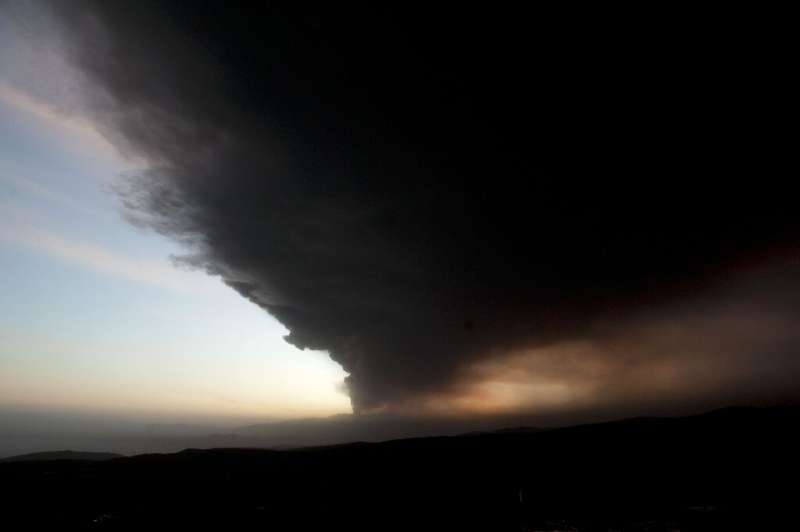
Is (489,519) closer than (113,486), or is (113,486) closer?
(489,519)

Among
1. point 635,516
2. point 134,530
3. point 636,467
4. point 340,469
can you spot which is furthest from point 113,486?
point 636,467

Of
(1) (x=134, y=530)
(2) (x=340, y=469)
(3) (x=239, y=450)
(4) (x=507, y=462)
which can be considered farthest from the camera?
(3) (x=239, y=450)

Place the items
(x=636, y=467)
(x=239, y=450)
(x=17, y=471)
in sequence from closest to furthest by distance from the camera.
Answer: (x=636, y=467)
(x=17, y=471)
(x=239, y=450)

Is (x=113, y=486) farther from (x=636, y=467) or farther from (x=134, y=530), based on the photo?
(x=636, y=467)

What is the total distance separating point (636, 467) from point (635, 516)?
55.7 meters

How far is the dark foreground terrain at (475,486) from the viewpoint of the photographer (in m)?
50.5

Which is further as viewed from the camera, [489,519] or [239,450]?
[239,450]

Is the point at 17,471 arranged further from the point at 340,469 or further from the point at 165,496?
the point at 340,469

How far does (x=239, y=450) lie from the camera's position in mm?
181625

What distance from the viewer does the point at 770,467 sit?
3073 inches

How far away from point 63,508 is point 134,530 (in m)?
32.8

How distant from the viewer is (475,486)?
80938 millimetres

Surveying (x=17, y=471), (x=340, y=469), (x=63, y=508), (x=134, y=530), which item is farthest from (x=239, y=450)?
(x=134, y=530)

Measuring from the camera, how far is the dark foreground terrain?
50469 millimetres
